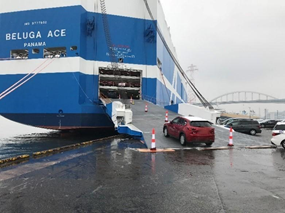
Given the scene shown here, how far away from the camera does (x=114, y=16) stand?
22.0 meters

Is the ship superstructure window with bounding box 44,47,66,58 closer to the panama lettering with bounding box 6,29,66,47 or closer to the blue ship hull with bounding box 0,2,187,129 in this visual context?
the blue ship hull with bounding box 0,2,187,129

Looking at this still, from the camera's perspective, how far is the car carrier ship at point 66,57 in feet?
62.7

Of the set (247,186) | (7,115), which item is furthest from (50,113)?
(247,186)

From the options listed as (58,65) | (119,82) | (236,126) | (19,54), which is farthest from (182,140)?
(19,54)

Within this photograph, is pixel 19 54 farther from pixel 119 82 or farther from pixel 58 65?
pixel 119 82

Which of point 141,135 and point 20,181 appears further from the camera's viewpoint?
point 141,135

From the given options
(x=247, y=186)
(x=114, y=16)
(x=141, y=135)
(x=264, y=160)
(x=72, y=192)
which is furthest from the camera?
(x=114, y=16)

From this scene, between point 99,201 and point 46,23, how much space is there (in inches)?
733

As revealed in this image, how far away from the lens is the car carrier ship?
62.7 ft

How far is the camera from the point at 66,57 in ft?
63.4

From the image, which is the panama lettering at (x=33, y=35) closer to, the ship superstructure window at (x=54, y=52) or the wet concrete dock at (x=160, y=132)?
the ship superstructure window at (x=54, y=52)

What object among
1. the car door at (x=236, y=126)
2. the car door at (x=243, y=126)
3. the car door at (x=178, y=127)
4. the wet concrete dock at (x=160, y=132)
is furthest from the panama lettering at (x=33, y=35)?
the car door at (x=243, y=126)

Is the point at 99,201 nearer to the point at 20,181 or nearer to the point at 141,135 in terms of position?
the point at 20,181

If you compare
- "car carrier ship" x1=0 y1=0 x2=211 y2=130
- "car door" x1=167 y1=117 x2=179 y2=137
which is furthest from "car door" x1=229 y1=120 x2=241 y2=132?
"car door" x1=167 y1=117 x2=179 y2=137
